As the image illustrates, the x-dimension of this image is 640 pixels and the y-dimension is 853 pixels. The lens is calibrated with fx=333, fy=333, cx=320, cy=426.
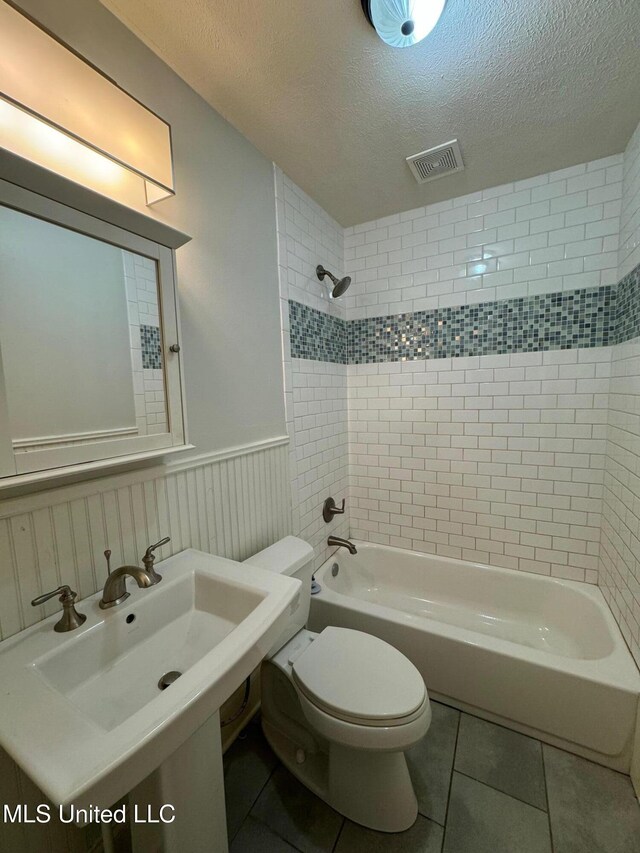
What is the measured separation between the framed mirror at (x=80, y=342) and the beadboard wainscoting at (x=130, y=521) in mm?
141

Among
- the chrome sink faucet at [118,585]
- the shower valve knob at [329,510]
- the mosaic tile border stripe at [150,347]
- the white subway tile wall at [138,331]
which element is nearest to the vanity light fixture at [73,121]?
the white subway tile wall at [138,331]

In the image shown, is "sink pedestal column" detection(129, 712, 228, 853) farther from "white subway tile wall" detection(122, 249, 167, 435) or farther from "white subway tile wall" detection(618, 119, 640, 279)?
"white subway tile wall" detection(618, 119, 640, 279)

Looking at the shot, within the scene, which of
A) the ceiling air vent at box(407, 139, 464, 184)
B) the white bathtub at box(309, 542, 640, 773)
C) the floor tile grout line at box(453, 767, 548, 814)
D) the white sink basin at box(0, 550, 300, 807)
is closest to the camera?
the white sink basin at box(0, 550, 300, 807)

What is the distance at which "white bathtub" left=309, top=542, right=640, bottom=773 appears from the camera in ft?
4.17

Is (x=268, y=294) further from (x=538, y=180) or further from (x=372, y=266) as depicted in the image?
(x=538, y=180)

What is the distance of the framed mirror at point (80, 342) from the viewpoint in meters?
0.74

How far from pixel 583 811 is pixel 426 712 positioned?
69 centimetres

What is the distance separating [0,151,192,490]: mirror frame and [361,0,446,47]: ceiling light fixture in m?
0.82

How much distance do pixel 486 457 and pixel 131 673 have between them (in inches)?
75.1

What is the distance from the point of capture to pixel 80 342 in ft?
2.94

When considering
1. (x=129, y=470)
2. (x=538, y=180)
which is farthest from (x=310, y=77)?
(x=129, y=470)

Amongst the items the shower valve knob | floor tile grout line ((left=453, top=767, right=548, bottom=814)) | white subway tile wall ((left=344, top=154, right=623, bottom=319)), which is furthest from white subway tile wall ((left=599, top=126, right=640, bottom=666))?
the shower valve knob

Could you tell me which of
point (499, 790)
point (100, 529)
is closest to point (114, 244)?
point (100, 529)

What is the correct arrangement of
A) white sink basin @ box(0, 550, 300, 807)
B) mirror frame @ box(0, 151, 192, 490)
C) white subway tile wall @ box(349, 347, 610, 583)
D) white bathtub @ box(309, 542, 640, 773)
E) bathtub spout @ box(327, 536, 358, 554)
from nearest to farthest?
white sink basin @ box(0, 550, 300, 807), mirror frame @ box(0, 151, 192, 490), white bathtub @ box(309, 542, 640, 773), white subway tile wall @ box(349, 347, 610, 583), bathtub spout @ box(327, 536, 358, 554)
